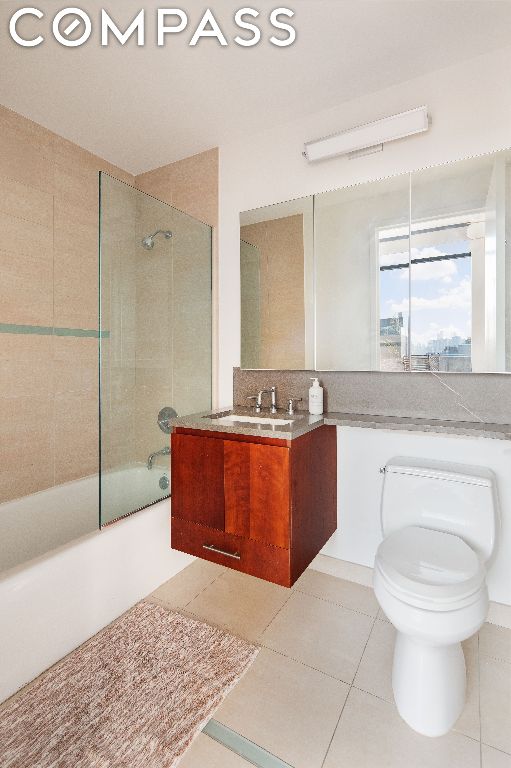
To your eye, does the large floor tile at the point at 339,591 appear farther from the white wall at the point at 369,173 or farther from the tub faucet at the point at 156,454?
the tub faucet at the point at 156,454

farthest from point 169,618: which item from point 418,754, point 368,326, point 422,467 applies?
point 368,326

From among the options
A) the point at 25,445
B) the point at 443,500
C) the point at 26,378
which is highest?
the point at 26,378

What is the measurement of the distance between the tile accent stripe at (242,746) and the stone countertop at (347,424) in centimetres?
94

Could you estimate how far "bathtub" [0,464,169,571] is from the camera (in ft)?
5.72

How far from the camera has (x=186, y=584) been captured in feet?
6.42

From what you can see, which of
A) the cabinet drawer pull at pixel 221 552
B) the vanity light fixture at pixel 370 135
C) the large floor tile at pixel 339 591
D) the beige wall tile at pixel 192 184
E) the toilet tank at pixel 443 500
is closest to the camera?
the toilet tank at pixel 443 500

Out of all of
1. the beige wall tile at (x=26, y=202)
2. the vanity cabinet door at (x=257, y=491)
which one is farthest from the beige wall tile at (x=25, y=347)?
the vanity cabinet door at (x=257, y=491)

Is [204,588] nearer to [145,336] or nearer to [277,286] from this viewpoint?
[145,336]

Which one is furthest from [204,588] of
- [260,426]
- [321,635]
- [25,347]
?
[25,347]

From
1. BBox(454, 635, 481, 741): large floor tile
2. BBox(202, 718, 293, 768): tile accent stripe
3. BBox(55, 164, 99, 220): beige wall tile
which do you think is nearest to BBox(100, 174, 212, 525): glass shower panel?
BBox(55, 164, 99, 220): beige wall tile

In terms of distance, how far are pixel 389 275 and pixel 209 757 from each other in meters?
1.90

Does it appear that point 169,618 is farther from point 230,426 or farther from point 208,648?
point 230,426

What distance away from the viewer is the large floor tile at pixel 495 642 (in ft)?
4.93

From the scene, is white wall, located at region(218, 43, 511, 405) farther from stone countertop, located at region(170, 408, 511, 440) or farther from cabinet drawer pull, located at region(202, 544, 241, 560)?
cabinet drawer pull, located at region(202, 544, 241, 560)
